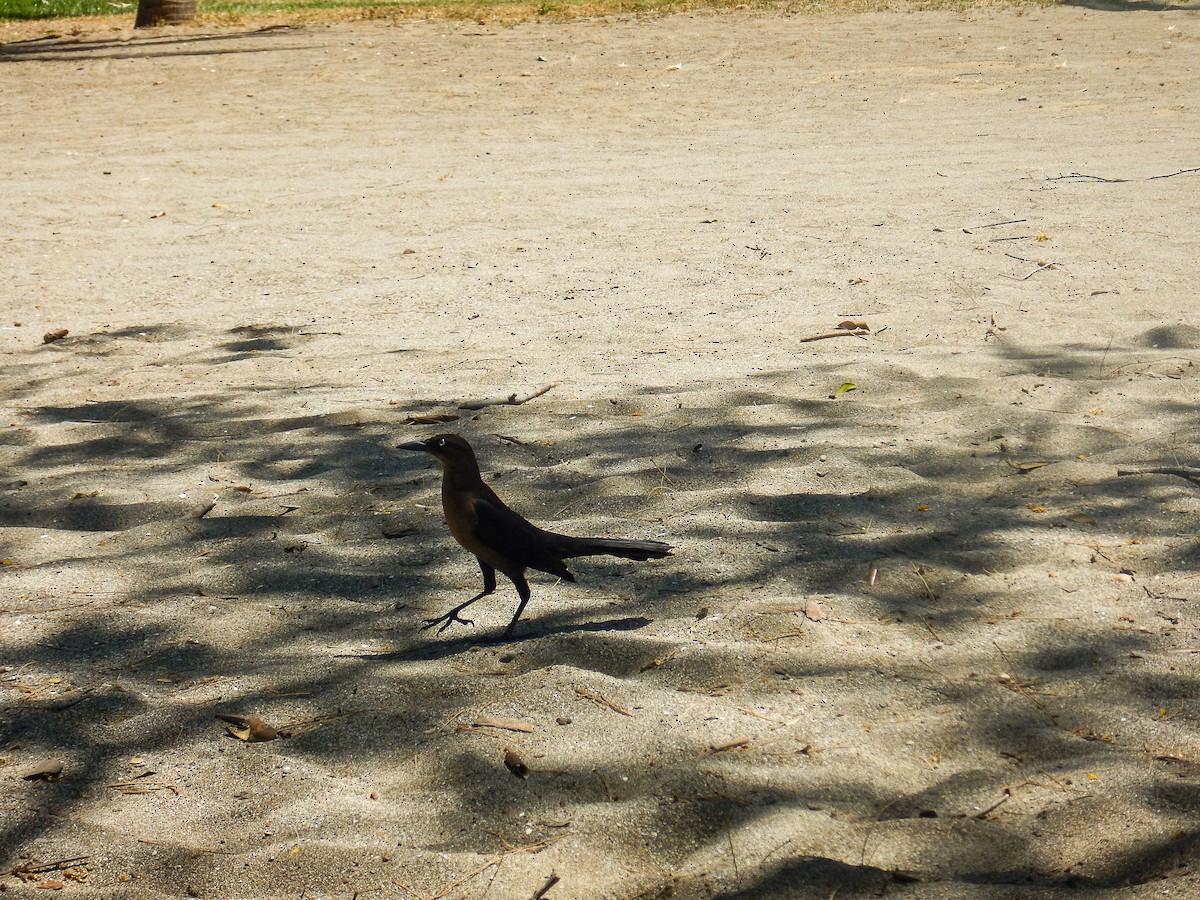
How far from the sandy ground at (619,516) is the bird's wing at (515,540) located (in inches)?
9.7

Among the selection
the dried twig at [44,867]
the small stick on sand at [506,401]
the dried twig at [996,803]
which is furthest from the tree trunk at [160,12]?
the dried twig at [996,803]

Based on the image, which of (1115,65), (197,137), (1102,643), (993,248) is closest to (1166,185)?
(993,248)

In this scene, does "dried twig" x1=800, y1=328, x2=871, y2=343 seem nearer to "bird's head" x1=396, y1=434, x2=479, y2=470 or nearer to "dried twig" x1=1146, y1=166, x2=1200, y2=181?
"bird's head" x1=396, y1=434, x2=479, y2=470

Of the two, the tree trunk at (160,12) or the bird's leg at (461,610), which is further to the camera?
the tree trunk at (160,12)

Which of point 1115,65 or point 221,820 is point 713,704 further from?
point 1115,65

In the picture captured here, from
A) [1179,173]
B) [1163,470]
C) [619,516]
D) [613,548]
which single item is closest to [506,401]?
[619,516]

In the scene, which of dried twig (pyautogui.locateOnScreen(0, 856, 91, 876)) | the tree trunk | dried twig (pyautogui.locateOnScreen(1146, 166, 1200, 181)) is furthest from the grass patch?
dried twig (pyautogui.locateOnScreen(0, 856, 91, 876))

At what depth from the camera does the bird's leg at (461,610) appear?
3496 mm

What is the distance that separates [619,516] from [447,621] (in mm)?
889

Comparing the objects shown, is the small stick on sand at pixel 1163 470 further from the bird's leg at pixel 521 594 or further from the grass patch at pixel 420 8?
the grass patch at pixel 420 8

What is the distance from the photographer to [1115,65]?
42.3ft

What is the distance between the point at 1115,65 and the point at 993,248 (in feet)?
22.9

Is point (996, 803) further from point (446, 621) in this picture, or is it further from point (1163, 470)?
point (1163, 470)

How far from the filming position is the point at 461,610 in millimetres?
3627
